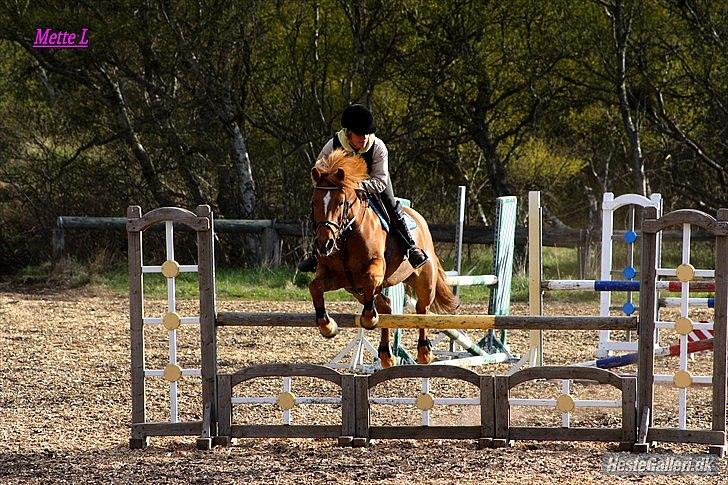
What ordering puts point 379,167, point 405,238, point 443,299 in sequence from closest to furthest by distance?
point 379,167
point 405,238
point 443,299

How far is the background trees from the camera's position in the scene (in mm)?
17750

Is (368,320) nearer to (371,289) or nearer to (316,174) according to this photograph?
(371,289)

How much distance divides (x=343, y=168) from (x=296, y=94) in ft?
40.9

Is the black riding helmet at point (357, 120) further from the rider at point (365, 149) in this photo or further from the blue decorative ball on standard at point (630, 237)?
the blue decorative ball on standard at point (630, 237)

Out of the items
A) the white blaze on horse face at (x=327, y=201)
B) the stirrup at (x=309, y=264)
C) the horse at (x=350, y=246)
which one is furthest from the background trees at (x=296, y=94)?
the white blaze on horse face at (x=327, y=201)

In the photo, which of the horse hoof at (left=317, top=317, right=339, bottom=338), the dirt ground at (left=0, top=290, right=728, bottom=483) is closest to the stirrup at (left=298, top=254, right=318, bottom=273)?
the horse hoof at (left=317, top=317, right=339, bottom=338)

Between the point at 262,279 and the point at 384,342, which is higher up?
the point at 384,342

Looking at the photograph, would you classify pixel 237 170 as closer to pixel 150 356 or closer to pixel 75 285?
pixel 75 285

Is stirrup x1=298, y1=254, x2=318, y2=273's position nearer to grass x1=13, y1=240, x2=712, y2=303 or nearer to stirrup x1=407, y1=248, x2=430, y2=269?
stirrup x1=407, y1=248, x2=430, y2=269

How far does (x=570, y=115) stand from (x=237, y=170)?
235 inches

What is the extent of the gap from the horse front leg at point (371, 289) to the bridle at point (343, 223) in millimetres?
250

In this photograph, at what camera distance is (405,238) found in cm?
709

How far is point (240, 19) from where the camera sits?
58.1ft

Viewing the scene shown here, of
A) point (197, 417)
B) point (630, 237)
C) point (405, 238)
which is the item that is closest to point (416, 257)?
point (405, 238)
